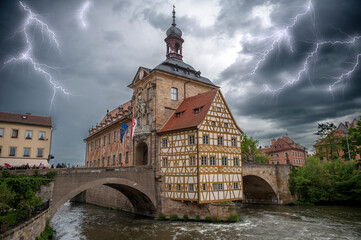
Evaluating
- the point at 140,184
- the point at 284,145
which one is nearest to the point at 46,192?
the point at 140,184

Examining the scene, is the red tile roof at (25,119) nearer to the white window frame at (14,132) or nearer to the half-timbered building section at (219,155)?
the white window frame at (14,132)

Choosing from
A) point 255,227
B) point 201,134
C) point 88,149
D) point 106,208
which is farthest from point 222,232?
point 88,149

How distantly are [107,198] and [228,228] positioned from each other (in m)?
19.8

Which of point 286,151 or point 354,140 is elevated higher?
point 286,151

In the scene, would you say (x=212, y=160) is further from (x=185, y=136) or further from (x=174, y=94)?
(x=174, y=94)

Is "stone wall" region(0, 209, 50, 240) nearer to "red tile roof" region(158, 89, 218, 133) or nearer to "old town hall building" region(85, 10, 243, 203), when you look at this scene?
"old town hall building" region(85, 10, 243, 203)

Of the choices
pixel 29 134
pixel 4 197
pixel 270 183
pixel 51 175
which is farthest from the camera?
pixel 270 183

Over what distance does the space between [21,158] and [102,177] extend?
11.6 m

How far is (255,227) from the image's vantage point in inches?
800

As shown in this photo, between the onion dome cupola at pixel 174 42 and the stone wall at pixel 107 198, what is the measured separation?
18175mm

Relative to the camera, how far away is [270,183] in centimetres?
3275

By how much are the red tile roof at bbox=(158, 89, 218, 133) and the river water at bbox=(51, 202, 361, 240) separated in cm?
840

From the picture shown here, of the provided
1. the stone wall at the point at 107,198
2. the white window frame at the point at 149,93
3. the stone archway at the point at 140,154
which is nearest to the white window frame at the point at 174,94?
the white window frame at the point at 149,93

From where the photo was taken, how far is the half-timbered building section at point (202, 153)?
22.2 metres
